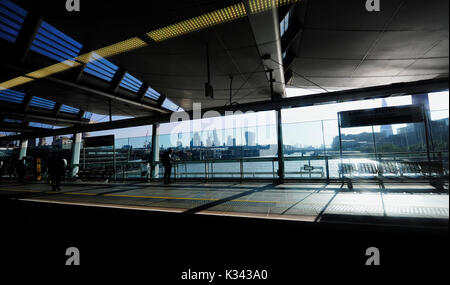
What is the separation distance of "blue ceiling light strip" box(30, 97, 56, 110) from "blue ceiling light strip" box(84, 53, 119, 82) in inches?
242

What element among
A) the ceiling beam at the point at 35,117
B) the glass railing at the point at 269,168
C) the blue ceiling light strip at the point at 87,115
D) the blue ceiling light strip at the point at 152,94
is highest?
the blue ceiling light strip at the point at 152,94

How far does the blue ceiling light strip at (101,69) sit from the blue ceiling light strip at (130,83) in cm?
59

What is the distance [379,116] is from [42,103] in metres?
17.5

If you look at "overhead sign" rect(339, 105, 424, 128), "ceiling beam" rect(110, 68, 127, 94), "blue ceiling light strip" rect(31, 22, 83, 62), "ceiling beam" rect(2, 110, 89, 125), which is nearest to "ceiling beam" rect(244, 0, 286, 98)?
"overhead sign" rect(339, 105, 424, 128)

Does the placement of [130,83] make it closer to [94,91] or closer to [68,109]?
[94,91]

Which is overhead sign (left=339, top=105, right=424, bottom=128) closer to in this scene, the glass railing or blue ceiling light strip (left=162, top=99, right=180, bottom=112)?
the glass railing

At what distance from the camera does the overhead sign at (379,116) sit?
115 inches

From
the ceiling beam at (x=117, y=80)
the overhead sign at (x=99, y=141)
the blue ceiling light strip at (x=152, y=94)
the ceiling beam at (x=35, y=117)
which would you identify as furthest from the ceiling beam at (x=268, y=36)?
the ceiling beam at (x=35, y=117)

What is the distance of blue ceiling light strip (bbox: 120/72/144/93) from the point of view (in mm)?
9789

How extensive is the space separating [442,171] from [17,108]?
17731 millimetres

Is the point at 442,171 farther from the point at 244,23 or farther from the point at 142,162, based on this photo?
the point at 142,162

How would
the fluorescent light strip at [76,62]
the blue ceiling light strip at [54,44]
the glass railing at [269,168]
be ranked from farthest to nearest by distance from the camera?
the blue ceiling light strip at [54,44], the fluorescent light strip at [76,62], the glass railing at [269,168]

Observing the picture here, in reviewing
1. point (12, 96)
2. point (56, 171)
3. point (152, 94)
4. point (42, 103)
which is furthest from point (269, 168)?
point (42, 103)

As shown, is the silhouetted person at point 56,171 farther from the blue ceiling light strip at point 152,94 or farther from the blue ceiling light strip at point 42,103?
the blue ceiling light strip at point 42,103
